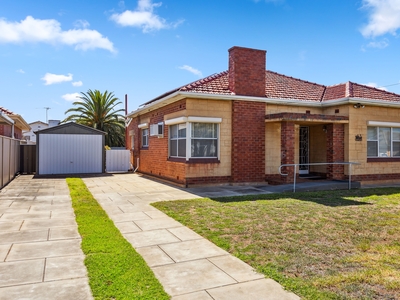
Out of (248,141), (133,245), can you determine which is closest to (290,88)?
(248,141)

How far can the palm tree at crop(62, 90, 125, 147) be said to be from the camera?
29.9m

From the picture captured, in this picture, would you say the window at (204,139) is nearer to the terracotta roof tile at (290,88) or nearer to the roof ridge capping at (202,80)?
the roof ridge capping at (202,80)

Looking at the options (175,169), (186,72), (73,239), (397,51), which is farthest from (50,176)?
(397,51)

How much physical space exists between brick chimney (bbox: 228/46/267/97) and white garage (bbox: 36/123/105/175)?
936cm

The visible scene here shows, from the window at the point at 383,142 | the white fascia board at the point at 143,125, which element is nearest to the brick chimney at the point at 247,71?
the window at the point at 383,142

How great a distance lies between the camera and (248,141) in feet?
41.3

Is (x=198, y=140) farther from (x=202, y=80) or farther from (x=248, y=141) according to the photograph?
(x=202, y=80)

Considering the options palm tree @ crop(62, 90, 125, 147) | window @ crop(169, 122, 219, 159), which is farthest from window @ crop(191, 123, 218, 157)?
palm tree @ crop(62, 90, 125, 147)

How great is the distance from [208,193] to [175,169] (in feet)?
9.43

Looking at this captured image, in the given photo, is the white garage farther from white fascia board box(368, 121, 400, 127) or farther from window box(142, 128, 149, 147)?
white fascia board box(368, 121, 400, 127)

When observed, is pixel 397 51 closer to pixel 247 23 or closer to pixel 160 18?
pixel 247 23

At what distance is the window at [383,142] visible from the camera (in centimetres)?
1377

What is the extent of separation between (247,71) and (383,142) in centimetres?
704

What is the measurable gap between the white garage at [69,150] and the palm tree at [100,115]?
1231 centimetres
